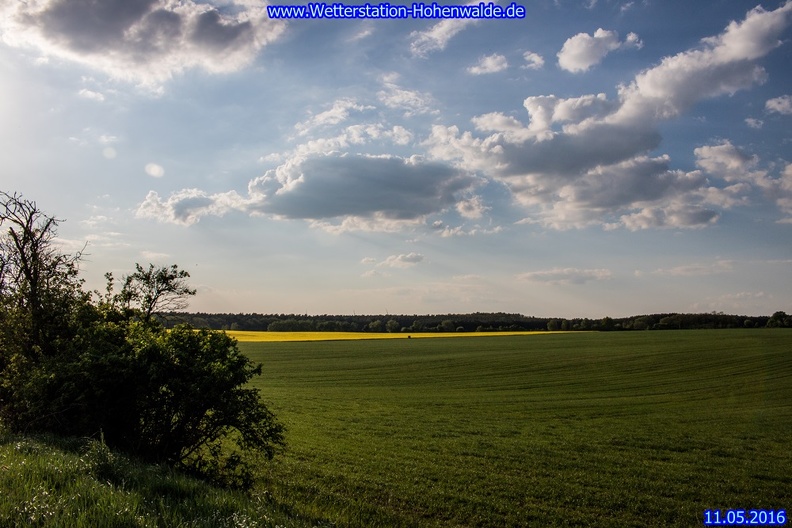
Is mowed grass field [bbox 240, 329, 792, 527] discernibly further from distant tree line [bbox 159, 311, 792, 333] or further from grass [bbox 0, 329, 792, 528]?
distant tree line [bbox 159, 311, 792, 333]

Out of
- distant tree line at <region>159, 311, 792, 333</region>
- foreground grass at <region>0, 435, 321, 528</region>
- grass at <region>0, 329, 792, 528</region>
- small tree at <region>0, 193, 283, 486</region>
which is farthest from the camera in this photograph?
distant tree line at <region>159, 311, 792, 333</region>

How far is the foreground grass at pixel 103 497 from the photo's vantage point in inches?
230

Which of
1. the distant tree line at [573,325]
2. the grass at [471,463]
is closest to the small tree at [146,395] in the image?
the grass at [471,463]

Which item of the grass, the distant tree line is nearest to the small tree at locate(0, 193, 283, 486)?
the grass

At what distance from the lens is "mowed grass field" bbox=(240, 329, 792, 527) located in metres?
12.6

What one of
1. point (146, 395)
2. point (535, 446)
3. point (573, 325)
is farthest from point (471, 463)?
point (573, 325)

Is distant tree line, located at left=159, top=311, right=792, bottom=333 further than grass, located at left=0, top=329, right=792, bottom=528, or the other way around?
distant tree line, located at left=159, top=311, right=792, bottom=333

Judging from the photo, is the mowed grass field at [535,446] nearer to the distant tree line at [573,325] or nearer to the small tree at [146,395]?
the small tree at [146,395]

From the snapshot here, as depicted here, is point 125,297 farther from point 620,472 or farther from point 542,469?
point 620,472

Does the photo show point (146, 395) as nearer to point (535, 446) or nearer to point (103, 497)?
point (103, 497)

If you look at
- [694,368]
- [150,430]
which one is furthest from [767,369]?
[150,430]

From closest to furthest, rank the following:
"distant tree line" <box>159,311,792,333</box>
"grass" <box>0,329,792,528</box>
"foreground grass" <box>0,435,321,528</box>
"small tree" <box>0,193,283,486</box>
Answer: "foreground grass" <box>0,435,321,528</box>
"grass" <box>0,329,792,528</box>
"small tree" <box>0,193,283,486</box>
"distant tree line" <box>159,311,792,333</box>

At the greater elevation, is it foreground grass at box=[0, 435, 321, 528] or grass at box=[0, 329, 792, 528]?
foreground grass at box=[0, 435, 321, 528]

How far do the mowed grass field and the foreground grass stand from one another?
3.63 meters
